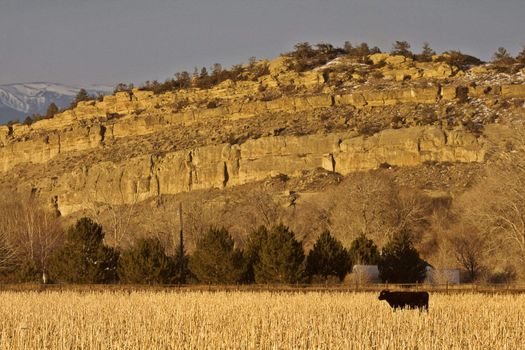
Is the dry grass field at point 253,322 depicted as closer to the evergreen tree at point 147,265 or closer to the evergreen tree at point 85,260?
the evergreen tree at point 147,265

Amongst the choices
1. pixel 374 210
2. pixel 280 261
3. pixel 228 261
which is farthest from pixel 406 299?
pixel 374 210

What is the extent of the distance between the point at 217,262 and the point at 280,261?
11.1 feet

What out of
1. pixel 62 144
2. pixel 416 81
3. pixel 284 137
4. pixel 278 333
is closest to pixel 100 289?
pixel 278 333

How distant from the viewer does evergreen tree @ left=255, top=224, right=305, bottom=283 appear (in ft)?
148

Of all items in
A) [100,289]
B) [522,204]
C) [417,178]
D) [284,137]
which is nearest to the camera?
[100,289]

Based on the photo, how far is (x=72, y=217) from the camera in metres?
95.3

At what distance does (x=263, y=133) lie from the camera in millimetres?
94000

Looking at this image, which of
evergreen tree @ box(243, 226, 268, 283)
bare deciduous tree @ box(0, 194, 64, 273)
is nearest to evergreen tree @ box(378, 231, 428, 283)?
evergreen tree @ box(243, 226, 268, 283)

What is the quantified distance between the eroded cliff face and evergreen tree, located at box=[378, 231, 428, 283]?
3296 cm

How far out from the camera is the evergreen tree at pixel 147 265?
154 ft

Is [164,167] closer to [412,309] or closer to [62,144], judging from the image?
[62,144]

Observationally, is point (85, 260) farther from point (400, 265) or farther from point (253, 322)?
point (253, 322)

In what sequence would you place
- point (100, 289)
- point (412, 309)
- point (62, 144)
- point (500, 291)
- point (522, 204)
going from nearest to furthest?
point (412, 309), point (500, 291), point (100, 289), point (522, 204), point (62, 144)

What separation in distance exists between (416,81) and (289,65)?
64.6 feet
